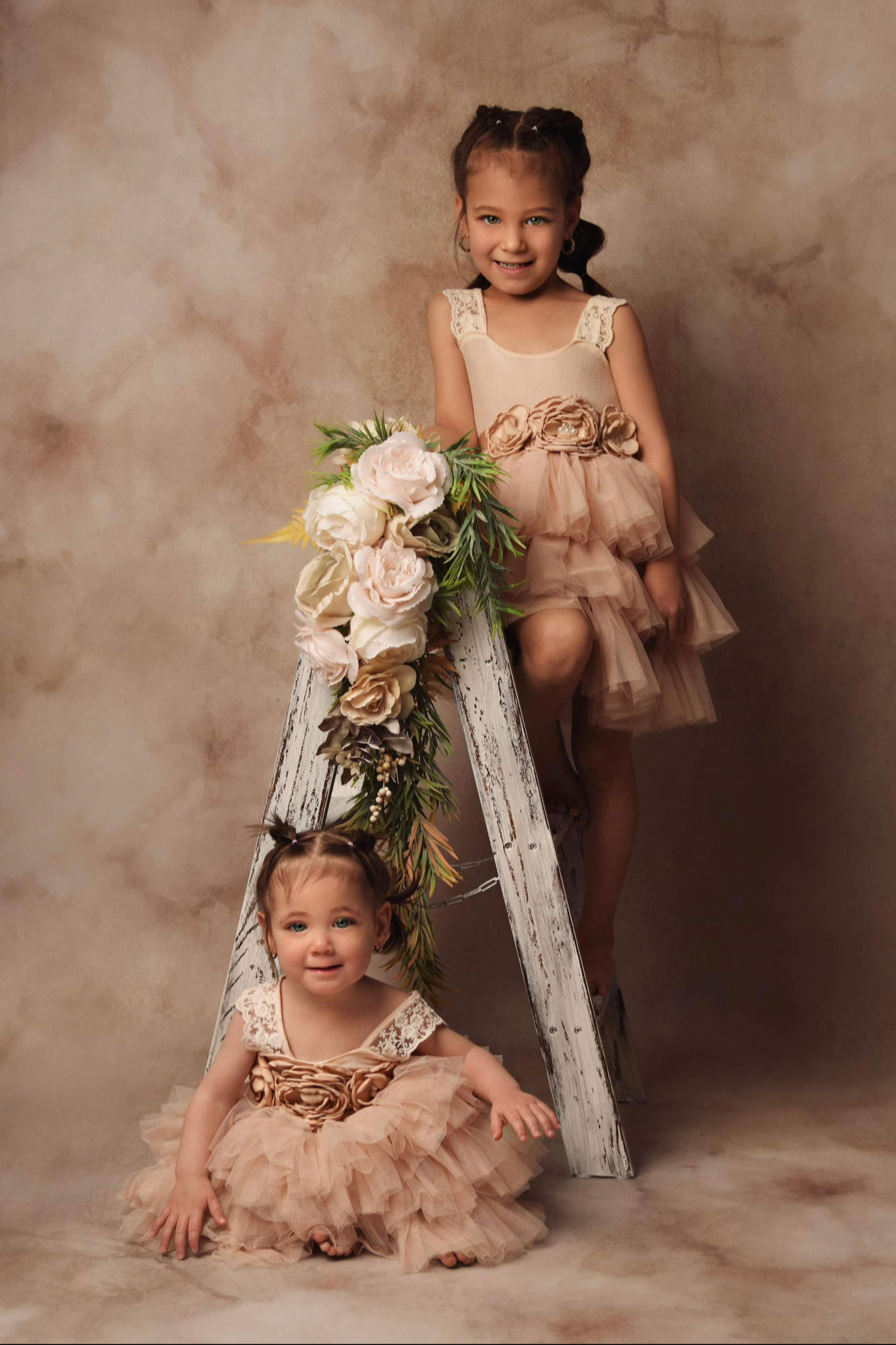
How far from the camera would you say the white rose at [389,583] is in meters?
1.81

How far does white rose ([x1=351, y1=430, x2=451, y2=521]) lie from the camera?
5.99 ft

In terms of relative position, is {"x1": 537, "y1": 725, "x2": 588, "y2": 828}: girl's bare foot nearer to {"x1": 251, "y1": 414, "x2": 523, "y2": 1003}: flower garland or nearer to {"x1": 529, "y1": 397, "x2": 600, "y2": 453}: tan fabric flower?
{"x1": 251, "y1": 414, "x2": 523, "y2": 1003}: flower garland

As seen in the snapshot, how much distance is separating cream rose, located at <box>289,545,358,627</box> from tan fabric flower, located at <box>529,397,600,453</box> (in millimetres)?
395

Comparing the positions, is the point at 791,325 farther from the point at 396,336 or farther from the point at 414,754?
the point at 414,754

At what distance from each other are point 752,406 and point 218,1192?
5.95ft

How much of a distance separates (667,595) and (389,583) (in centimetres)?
51

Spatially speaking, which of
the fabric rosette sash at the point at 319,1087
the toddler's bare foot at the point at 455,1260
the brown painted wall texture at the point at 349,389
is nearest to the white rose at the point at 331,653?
the fabric rosette sash at the point at 319,1087

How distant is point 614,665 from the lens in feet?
6.56

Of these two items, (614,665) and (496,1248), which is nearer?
(496,1248)

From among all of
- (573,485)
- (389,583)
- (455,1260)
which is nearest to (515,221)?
(573,485)

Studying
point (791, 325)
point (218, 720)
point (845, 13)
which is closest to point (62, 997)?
point (218, 720)

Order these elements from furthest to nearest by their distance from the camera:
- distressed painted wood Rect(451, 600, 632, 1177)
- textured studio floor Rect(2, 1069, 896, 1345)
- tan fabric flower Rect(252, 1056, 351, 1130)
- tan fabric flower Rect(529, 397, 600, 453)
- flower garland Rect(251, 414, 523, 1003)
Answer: tan fabric flower Rect(529, 397, 600, 453), distressed painted wood Rect(451, 600, 632, 1177), flower garland Rect(251, 414, 523, 1003), tan fabric flower Rect(252, 1056, 351, 1130), textured studio floor Rect(2, 1069, 896, 1345)

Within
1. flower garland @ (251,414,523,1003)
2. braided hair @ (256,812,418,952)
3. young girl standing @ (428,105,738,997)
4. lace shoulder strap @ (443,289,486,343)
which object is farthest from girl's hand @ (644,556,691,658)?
braided hair @ (256,812,418,952)

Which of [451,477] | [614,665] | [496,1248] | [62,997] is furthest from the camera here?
[62,997]
